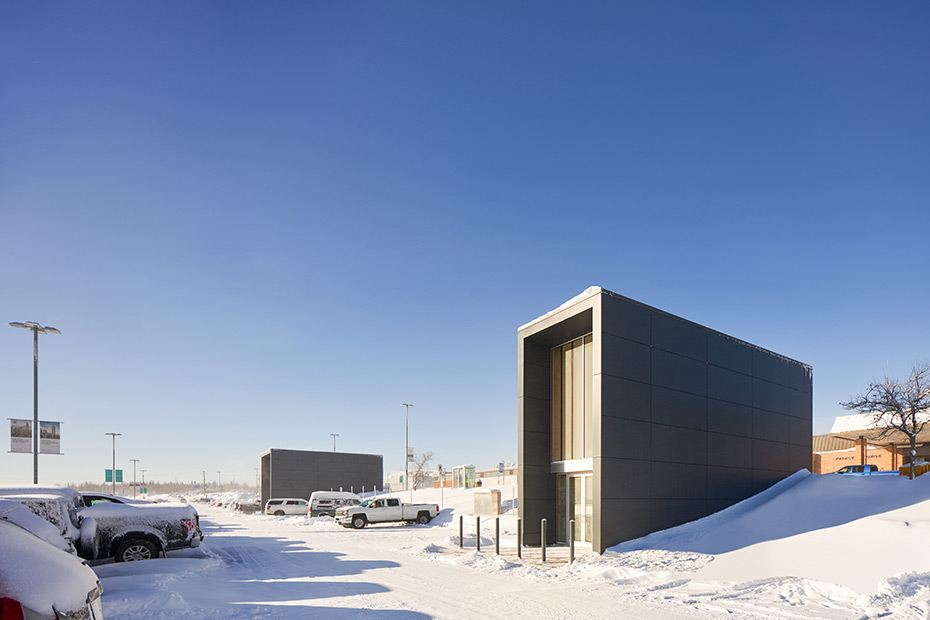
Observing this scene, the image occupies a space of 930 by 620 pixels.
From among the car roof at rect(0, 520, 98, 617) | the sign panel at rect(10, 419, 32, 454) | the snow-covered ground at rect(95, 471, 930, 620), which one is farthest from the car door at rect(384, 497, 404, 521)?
the car roof at rect(0, 520, 98, 617)

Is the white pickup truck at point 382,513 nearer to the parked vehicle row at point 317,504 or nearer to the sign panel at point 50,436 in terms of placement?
the parked vehicle row at point 317,504

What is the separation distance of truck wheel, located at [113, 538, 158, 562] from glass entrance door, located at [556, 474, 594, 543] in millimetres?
10928

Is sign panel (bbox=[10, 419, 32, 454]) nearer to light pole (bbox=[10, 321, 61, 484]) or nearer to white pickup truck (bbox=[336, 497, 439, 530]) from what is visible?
light pole (bbox=[10, 321, 61, 484])

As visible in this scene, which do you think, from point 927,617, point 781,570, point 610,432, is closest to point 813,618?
point 927,617

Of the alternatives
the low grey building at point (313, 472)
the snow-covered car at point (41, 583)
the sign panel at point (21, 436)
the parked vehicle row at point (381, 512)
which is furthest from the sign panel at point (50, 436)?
the low grey building at point (313, 472)

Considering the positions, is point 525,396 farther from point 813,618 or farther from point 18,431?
point 18,431

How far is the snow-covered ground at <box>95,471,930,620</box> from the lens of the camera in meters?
10.1

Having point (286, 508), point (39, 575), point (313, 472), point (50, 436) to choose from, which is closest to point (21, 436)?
point (50, 436)

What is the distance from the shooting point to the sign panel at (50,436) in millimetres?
26578

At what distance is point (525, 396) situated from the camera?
21094 millimetres

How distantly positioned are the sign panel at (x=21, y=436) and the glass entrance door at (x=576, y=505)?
22.0 metres

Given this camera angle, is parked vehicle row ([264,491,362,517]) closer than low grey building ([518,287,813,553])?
No

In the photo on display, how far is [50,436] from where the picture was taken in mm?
26906

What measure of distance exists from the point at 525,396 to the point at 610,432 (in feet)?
15.2
